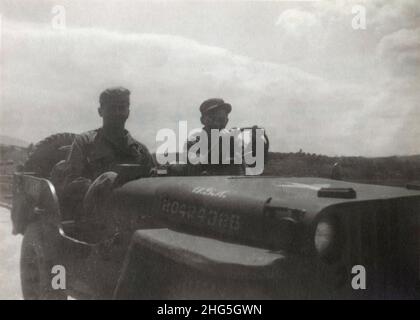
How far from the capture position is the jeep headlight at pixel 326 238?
2700 mm

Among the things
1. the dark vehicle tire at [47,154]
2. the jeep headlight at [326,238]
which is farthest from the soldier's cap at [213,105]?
the jeep headlight at [326,238]

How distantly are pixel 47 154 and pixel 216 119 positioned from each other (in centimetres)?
217

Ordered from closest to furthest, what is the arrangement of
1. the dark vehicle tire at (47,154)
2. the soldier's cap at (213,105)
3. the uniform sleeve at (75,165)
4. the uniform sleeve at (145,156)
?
1. the uniform sleeve at (75,165)
2. the soldier's cap at (213,105)
3. the uniform sleeve at (145,156)
4. the dark vehicle tire at (47,154)

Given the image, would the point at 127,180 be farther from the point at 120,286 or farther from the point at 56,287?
the point at 56,287

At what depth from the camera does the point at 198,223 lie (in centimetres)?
321

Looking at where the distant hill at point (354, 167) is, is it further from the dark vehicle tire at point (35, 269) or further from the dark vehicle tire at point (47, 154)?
the dark vehicle tire at point (47, 154)

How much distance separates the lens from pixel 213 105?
5195 mm

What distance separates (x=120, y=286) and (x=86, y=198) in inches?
43.5

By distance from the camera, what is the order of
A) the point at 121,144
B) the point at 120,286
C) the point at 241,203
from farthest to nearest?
the point at 121,144 → the point at 120,286 → the point at 241,203

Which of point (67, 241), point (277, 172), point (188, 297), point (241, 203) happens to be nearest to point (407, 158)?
point (277, 172)

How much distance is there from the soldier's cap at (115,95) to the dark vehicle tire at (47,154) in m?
1.27

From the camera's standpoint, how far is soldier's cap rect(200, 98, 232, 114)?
5195 millimetres

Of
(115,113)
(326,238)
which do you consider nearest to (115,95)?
(115,113)

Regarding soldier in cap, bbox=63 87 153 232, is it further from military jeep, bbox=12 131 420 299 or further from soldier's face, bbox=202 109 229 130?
military jeep, bbox=12 131 420 299
